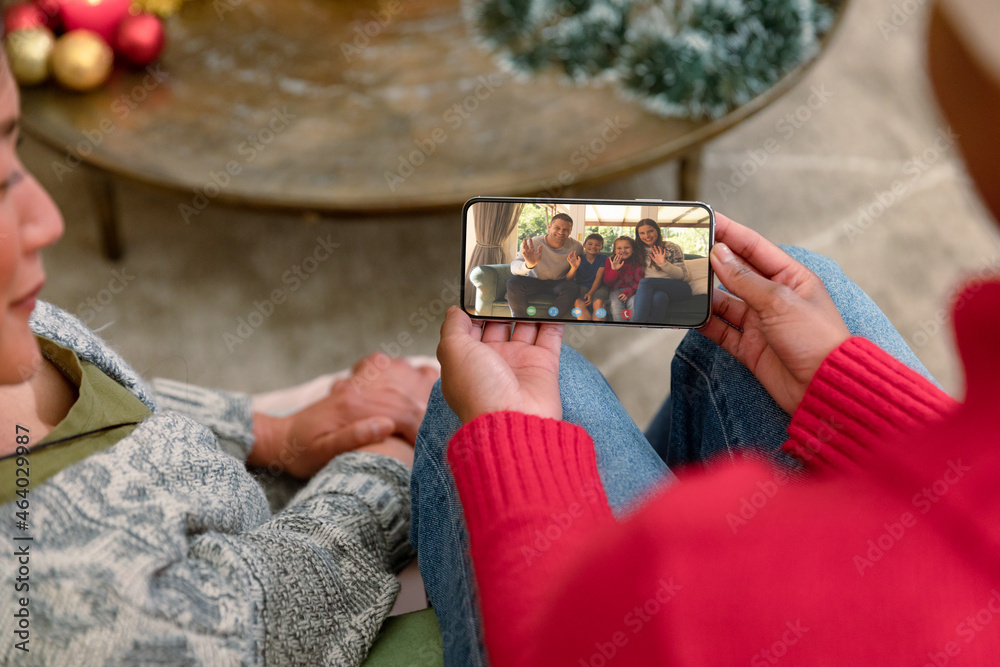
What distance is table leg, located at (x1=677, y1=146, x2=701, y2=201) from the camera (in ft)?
5.31

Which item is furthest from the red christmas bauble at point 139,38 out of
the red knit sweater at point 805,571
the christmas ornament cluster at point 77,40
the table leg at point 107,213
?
the red knit sweater at point 805,571

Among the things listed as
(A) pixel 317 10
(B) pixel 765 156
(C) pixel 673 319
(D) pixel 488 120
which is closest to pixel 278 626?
(C) pixel 673 319

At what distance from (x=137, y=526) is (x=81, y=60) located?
115cm

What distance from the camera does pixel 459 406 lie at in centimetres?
70

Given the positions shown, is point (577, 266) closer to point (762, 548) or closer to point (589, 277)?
point (589, 277)

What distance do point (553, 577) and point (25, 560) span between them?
36 centimetres

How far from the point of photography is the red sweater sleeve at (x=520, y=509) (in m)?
0.55

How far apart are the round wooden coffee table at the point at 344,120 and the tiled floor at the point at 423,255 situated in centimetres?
30

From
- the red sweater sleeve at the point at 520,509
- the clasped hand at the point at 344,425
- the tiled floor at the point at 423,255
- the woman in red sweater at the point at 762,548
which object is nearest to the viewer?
the woman in red sweater at the point at 762,548

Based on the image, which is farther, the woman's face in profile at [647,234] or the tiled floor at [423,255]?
the tiled floor at [423,255]

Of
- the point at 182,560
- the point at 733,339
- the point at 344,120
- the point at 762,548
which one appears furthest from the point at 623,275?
the point at 344,120

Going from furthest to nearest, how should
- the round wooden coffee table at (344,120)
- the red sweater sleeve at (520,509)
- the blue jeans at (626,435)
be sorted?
the round wooden coffee table at (344,120)
the blue jeans at (626,435)
the red sweater sleeve at (520,509)

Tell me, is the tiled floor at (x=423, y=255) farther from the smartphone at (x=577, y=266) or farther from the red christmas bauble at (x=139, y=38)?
the smartphone at (x=577, y=266)

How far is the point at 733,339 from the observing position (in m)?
0.81
